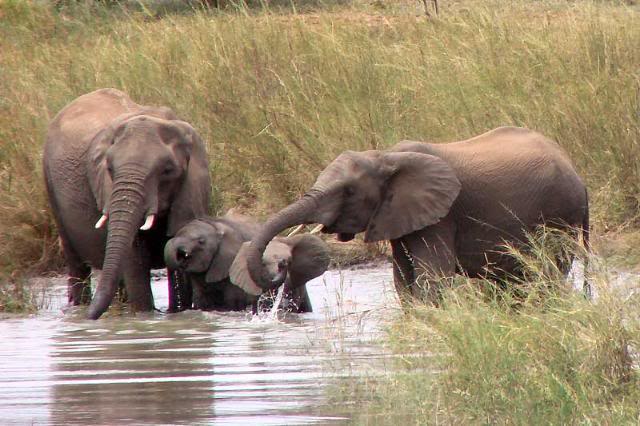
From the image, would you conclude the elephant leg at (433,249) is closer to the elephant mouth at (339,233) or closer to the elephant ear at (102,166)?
the elephant mouth at (339,233)

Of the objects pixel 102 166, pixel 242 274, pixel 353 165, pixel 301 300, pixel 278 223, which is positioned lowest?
pixel 301 300

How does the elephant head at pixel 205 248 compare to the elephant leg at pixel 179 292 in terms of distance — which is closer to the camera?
the elephant head at pixel 205 248

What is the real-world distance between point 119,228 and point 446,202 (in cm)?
229

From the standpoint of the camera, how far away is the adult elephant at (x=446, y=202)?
10062 mm

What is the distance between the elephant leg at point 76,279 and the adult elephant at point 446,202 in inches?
101

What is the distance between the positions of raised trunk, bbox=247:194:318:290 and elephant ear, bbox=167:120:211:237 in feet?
5.56

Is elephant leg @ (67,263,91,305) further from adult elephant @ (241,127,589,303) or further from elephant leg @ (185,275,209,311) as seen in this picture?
adult elephant @ (241,127,589,303)

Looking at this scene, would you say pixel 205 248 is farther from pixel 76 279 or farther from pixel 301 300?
pixel 76 279

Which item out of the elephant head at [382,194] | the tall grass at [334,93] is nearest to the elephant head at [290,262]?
the elephant head at [382,194]

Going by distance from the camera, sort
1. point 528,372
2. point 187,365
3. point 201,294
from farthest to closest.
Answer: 1. point 201,294
2. point 187,365
3. point 528,372

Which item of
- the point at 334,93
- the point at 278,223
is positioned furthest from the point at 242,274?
the point at 334,93

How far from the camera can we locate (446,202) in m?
10.1

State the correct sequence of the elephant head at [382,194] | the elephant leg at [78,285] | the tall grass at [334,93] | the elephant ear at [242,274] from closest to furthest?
1. the elephant head at [382,194]
2. the elephant ear at [242,274]
3. the elephant leg at [78,285]
4. the tall grass at [334,93]

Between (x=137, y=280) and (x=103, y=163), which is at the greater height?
(x=103, y=163)
